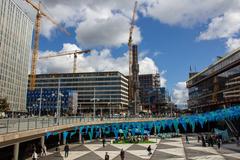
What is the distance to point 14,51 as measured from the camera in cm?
12288

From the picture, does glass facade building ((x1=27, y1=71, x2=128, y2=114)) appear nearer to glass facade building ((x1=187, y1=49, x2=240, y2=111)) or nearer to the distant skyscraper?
the distant skyscraper

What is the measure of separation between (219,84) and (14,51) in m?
95.0

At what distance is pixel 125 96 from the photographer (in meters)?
156

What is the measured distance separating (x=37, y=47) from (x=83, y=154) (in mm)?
105018

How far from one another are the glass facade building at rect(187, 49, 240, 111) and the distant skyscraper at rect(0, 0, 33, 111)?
3475 inches

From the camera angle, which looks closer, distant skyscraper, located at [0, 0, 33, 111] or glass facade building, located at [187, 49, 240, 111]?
glass facade building, located at [187, 49, 240, 111]

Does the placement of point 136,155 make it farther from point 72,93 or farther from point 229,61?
point 72,93

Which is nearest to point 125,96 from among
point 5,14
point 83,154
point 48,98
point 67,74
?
point 67,74

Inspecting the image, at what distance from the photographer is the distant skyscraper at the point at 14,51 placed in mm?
111688

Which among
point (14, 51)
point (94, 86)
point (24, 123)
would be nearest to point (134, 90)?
point (94, 86)

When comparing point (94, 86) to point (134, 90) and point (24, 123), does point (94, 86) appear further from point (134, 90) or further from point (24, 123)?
point (24, 123)

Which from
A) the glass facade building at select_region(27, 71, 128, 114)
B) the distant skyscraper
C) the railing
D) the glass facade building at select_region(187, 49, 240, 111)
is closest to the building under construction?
the glass facade building at select_region(27, 71, 128, 114)

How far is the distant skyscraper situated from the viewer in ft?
366

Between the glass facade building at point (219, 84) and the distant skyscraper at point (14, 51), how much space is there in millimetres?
88266
